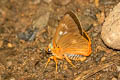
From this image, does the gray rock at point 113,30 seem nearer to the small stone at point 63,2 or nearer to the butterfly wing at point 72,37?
the butterfly wing at point 72,37

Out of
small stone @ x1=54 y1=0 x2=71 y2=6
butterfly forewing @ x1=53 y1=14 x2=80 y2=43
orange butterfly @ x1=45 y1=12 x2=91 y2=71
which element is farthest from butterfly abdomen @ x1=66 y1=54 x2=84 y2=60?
small stone @ x1=54 y1=0 x2=71 y2=6

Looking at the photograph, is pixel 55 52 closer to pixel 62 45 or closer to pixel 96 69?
pixel 62 45

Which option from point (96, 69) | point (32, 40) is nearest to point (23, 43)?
point (32, 40)

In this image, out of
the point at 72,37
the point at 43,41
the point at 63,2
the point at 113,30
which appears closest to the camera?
the point at 113,30

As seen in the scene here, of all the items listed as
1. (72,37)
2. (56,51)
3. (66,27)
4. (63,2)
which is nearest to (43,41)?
(56,51)

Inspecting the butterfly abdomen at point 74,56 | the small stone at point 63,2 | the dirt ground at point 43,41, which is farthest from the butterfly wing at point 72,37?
the small stone at point 63,2

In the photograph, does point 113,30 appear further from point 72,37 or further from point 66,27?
point 66,27
